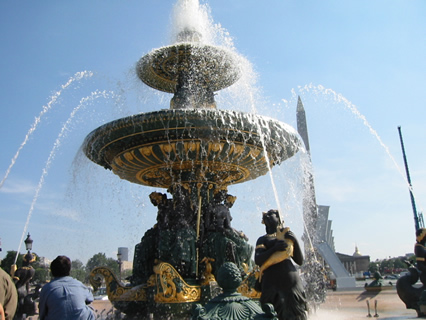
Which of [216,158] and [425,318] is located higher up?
[216,158]

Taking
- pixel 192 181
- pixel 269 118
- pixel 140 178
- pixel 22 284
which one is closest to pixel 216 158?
pixel 192 181

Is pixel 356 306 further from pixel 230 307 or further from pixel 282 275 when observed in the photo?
pixel 230 307

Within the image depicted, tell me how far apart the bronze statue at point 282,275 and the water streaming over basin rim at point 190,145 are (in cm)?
356

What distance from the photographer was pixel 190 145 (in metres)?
8.21

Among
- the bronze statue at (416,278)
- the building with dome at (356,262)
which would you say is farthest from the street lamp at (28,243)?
the building with dome at (356,262)

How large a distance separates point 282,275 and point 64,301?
2052 mm

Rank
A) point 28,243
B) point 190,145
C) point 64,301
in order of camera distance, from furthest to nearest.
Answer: point 28,243, point 190,145, point 64,301

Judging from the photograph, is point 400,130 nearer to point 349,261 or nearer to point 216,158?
point 216,158

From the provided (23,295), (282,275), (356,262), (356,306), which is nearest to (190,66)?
(23,295)

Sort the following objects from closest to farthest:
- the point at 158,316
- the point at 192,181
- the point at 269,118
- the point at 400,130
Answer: the point at 158,316 → the point at 269,118 → the point at 192,181 → the point at 400,130

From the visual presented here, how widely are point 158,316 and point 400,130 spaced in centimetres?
2677

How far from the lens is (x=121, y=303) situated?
27.5ft

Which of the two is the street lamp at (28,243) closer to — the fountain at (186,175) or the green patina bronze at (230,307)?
the fountain at (186,175)

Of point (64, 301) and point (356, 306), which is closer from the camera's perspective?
point (64, 301)
